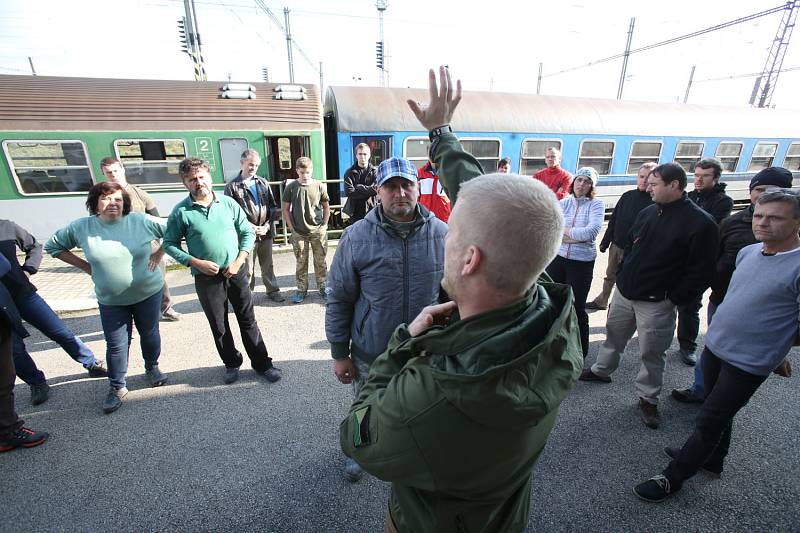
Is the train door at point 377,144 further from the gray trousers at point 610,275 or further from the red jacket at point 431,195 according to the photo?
the gray trousers at point 610,275

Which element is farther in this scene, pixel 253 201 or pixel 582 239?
pixel 253 201

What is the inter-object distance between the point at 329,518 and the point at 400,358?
175 cm

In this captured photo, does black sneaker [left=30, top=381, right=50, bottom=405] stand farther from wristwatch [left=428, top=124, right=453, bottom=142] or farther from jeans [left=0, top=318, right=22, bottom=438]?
wristwatch [left=428, top=124, right=453, bottom=142]

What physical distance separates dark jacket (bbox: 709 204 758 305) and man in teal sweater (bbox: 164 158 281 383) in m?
4.06

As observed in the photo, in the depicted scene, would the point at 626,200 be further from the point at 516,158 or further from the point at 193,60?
the point at 193,60

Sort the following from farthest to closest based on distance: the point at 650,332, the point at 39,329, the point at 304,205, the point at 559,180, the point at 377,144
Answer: the point at 377,144 → the point at 304,205 → the point at 559,180 → the point at 39,329 → the point at 650,332

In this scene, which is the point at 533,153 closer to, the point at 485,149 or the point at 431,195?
the point at 485,149

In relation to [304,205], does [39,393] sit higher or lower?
lower

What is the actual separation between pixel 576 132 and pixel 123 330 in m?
10.1

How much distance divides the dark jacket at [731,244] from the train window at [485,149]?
6000mm

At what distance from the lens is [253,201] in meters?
4.89

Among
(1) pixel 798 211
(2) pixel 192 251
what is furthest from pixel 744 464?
(2) pixel 192 251

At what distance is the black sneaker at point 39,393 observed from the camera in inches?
124

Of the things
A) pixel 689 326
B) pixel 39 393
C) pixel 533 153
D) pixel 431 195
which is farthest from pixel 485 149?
pixel 39 393
